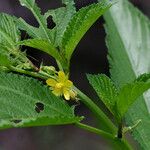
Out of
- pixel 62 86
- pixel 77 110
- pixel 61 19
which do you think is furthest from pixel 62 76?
pixel 77 110

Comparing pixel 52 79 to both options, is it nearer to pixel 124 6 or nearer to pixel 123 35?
pixel 123 35

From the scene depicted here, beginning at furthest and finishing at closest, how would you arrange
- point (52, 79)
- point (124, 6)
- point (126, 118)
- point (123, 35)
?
point (124, 6)
point (123, 35)
point (126, 118)
point (52, 79)

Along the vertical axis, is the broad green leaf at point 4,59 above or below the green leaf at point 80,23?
below

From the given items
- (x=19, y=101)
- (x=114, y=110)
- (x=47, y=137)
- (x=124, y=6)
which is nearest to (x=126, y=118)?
(x=114, y=110)

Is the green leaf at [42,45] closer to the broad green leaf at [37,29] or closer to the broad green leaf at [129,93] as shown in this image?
the broad green leaf at [37,29]

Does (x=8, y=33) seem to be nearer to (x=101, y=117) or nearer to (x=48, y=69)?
(x=48, y=69)

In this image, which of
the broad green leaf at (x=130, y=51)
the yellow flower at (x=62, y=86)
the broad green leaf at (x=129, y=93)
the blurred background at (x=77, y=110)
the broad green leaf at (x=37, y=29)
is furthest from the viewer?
the blurred background at (x=77, y=110)

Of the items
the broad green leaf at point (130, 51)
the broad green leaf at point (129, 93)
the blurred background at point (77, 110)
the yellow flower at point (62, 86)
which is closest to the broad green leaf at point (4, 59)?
the yellow flower at point (62, 86)
